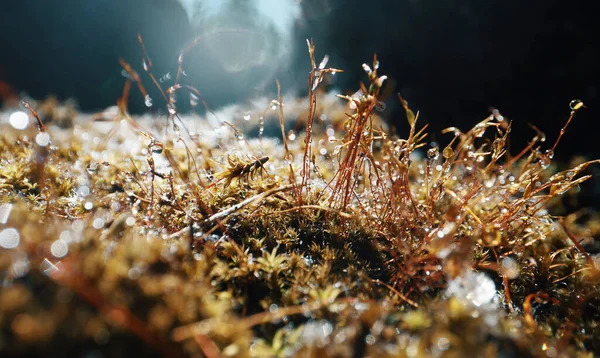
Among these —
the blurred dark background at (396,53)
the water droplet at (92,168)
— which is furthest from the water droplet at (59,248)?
the blurred dark background at (396,53)

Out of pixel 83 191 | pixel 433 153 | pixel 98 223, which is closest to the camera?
pixel 98 223

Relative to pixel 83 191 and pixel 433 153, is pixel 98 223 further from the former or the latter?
pixel 433 153

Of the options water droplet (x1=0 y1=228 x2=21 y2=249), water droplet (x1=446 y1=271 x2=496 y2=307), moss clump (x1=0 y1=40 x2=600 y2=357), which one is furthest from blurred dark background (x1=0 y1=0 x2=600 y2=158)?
water droplet (x1=446 y1=271 x2=496 y2=307)

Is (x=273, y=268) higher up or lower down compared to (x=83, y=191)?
lower down

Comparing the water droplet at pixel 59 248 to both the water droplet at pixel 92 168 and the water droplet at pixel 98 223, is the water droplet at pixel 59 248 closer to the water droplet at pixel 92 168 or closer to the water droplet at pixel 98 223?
the water droplet at pixel 98 223

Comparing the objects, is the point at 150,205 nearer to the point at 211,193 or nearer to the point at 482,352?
the point at 211,193

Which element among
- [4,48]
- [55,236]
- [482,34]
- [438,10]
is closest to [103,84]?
[4,48]

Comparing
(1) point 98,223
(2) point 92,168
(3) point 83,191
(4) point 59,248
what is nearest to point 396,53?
(2) point 92,168
